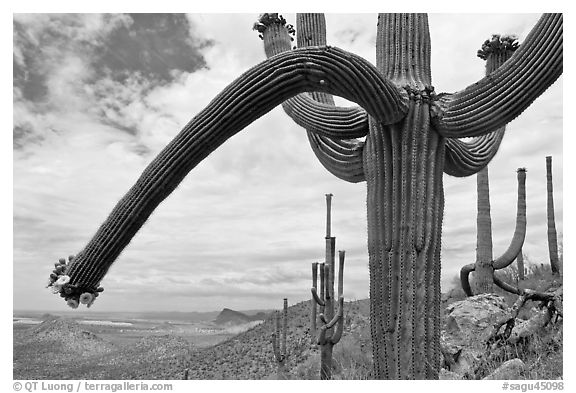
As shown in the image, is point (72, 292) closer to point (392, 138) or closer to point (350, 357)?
point (392, 138)

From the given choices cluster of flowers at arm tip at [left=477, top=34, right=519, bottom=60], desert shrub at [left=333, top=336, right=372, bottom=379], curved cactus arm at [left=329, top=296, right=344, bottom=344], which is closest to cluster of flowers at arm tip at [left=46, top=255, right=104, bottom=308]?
cluster of flowers at arm tip at [left=477, top=34, right=519, bottom=60]

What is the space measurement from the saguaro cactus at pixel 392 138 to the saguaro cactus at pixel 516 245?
6.96m

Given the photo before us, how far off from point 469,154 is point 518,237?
6.63m

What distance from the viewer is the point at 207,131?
459 cm

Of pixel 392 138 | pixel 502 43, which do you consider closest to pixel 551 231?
pixel 502 43

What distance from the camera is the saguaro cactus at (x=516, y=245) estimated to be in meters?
12.2

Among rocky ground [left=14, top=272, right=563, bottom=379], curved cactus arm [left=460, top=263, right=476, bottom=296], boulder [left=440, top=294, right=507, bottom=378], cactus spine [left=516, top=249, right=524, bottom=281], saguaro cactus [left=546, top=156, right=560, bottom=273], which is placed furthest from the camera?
cactus spine [left=516, top=249, right=524, bottom=281]

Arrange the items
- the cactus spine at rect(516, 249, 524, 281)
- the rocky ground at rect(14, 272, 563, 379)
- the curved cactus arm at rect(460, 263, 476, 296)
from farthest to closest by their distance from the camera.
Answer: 1. the cactus spine at rect(516, 249, 524, 281)
2. the curved cactus arm at rect(460, 263, 476, 296)
3. the rocky ground at rect(14, 272, 563, 379)

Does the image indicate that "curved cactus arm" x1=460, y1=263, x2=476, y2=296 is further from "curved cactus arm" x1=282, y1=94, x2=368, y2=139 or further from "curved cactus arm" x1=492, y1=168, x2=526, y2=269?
"curved cactus arm" x1=282, y1=94, x2=368, y2=139


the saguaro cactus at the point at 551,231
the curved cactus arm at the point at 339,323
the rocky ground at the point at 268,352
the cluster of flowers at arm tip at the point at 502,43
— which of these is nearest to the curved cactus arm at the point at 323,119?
the cluster of flowers at arm tip at the point at 502,43

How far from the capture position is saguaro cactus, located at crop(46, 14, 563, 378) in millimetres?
4602

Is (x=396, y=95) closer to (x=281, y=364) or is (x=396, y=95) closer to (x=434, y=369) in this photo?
(x=434, y=369)

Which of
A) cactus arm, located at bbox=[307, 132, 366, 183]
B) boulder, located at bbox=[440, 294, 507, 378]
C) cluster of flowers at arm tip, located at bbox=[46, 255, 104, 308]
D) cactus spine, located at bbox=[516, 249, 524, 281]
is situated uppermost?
cactus arm, located at bbox=[307, 132, 366, 183]
